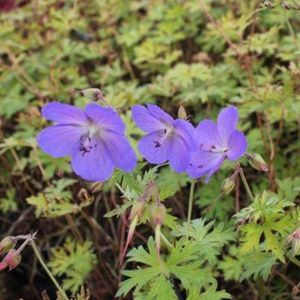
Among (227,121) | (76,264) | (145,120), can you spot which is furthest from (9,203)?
(227,121)

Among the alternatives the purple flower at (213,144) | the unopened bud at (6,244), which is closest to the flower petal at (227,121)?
the purple flower at (213,144)

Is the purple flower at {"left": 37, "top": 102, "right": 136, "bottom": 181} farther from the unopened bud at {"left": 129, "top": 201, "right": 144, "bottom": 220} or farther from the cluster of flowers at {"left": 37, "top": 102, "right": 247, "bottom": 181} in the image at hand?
the unopened bud at {"left": 129, "top": 201, "right": 144, "bottom": 220}

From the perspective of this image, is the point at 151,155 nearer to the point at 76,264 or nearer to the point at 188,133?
the point at 188,133

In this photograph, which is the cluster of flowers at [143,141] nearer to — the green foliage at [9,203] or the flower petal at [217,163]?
the flower petal at [217,163]

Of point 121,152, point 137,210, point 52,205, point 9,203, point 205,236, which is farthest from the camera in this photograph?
point 9,203

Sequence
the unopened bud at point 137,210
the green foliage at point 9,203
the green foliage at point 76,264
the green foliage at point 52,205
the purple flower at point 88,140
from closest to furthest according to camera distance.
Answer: the unopened bud at point 137,210 < the purple flower at point 88,140 < the green foliage at point 52,205 < the green foliage at point 76,264 < the green foliage at point 9,203

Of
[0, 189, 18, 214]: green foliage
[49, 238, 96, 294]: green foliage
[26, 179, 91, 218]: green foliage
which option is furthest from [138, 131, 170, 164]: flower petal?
[0, 189, 18, 214]: green foliage
